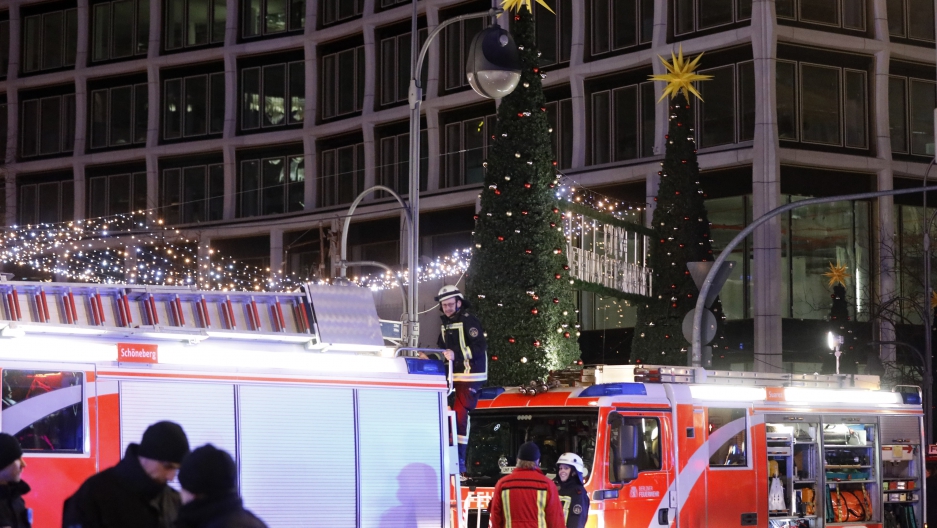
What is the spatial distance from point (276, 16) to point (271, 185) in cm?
617

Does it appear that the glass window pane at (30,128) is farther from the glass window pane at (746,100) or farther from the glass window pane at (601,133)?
the glass window pane at (746,100)

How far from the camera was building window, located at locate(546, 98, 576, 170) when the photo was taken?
41.4 metres

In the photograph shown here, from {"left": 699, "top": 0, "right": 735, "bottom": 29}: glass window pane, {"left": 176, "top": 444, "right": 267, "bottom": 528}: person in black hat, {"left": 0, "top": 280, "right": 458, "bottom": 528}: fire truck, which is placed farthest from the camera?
{"left": 699, "top": 0, "right": 735, "bottom": 29}: glass window pane

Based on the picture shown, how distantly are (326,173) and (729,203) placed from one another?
16215 millimetres

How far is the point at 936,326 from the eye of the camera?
119 ft

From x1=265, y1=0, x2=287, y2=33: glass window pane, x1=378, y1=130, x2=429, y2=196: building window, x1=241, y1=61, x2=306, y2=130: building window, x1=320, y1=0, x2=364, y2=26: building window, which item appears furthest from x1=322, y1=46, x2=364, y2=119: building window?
x1=265, y1=0, x2=287, y2=33: glass window pane

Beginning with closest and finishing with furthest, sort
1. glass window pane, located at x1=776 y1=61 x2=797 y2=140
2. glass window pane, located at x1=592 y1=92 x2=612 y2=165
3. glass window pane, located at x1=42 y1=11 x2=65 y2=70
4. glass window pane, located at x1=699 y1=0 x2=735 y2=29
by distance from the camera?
glass window pane, located at x1=776 y1=61 x2=797 y2=140
glass window pane, located at x1=699 y1=0 x2=735 y2=29
glass window pane, located at x1=592 y1=92 x2=612 y2=165
glass window pane, located at x1=42 y1=11 x2=65 y2=70

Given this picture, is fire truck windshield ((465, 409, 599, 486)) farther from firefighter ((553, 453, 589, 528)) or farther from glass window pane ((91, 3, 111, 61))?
glass window pane ((91, 3, 111, 61))

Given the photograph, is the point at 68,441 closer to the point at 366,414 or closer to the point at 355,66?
the point at 366,414

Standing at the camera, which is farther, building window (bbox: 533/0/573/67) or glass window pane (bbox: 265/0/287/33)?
glass window pane (bbox: 265/0/287/33)

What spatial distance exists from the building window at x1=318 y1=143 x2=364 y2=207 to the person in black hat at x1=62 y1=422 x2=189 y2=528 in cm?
4100

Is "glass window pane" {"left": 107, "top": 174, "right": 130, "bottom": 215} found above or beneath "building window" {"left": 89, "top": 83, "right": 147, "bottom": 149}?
beneath

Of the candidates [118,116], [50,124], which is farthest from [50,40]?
[118,116]

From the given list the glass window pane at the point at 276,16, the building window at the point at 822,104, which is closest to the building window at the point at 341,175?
the glass window pane at the point at 276,16
